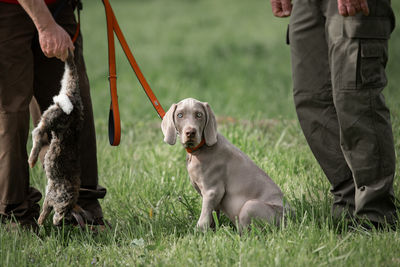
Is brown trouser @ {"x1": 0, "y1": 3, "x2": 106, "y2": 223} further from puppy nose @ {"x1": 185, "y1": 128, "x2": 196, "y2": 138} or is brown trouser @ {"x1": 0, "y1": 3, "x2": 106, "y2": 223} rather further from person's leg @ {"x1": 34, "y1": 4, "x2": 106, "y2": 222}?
puppy nose @ {"x1": 185, "y1": 128, "x2": 196, "y2": 138}

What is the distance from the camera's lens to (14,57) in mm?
3529

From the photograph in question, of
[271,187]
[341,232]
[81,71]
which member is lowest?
[341,232]

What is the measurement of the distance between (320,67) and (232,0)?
737 inches

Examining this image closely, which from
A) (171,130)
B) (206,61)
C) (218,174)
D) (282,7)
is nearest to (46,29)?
(171,130)

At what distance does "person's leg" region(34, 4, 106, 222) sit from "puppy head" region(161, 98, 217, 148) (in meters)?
0.79

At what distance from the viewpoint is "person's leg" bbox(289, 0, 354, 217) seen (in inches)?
137

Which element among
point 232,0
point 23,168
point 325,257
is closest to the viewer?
point 325,257

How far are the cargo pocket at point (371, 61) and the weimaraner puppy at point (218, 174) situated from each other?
2.94ft

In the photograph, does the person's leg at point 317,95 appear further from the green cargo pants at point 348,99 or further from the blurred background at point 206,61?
the blurred background at point 206,61

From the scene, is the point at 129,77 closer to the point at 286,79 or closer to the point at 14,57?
the point at 286,79

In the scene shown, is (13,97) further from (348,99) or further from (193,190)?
(348,99)

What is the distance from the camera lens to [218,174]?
11.1 ft

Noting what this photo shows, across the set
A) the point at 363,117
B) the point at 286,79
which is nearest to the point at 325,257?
the point at 363,117

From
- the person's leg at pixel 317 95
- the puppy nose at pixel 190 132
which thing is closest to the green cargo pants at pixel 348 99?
the person's leg at pixel 317 95
